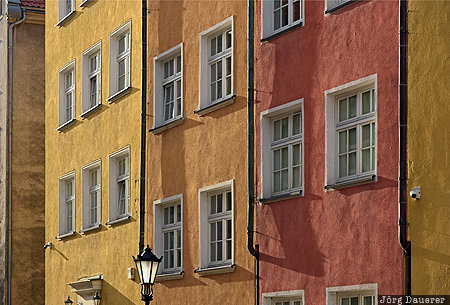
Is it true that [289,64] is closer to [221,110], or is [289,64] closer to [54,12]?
[221,110]

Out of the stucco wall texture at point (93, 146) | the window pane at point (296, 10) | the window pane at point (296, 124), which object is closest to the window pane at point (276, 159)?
the window pane at point (296, 124)

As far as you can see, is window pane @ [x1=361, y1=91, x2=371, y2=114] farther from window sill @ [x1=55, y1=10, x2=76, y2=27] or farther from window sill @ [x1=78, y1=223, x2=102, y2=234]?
window sill @ [x1=55, y1=10, x2=76, y2=27]

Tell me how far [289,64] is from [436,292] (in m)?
4.83

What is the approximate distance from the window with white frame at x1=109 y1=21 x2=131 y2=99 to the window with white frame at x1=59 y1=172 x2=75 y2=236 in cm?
332

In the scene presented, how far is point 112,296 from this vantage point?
22891mm

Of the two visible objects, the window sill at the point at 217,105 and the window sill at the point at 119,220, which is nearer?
the window sill at the point at 217,105

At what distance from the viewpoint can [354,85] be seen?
15195mm

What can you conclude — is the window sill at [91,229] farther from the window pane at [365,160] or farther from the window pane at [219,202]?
the window pane at [365,160]

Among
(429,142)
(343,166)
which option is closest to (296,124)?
(343,166)

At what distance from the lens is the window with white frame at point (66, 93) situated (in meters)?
26.7

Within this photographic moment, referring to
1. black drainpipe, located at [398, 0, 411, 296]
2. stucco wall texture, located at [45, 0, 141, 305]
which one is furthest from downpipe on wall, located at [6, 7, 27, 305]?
black drainpipe, located at [398, 0, 411, 296]

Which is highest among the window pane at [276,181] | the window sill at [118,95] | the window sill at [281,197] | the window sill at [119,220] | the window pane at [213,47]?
the window pane at [213,47]

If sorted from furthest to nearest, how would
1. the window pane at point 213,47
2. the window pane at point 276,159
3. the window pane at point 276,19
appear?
the window pane at point 213,47
the window pane at point 276,19
the window pane at point 276,159

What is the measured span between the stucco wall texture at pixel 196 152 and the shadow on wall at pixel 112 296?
5.63 ft
